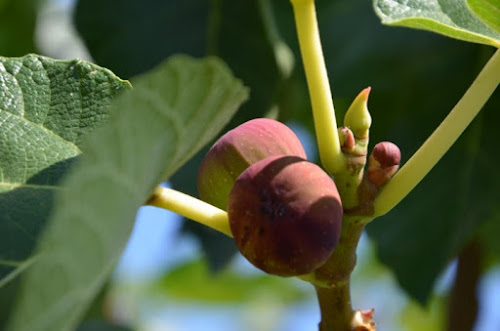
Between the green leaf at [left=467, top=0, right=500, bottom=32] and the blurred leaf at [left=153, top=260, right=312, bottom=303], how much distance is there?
Result: 2.25m

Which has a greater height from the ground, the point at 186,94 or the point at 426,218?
the point at 186,94

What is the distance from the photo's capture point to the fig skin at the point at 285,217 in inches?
25.9

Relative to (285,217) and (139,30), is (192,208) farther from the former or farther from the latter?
(139,30)

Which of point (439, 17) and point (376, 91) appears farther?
point (376, 91)

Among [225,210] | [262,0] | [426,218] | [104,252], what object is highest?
[104,252]

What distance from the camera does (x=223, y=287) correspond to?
10.1ft

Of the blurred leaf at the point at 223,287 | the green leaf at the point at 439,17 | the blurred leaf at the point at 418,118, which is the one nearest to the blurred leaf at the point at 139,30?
the blurred leaf at the point at 418,118

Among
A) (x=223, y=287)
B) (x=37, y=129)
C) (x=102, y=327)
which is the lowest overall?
(x=223, y=287)

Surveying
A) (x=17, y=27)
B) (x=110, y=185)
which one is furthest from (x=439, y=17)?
(x=17, y=27)

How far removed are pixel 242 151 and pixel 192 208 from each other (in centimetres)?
7

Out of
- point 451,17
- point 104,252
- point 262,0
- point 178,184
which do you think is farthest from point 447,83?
point 104,252

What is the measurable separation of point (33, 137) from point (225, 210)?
222 mm

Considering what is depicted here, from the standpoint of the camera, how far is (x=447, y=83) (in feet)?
5.09

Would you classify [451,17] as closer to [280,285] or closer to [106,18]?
[106,18]
